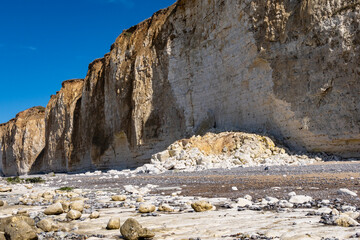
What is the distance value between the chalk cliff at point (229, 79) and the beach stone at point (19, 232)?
11.8m

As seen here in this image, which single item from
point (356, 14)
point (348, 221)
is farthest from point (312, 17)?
point (348, 221)

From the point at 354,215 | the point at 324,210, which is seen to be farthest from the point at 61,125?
the point at 354,215

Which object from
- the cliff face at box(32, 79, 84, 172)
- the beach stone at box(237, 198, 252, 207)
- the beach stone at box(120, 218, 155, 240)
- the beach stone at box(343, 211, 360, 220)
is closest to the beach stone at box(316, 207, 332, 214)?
the beach stone at box(343, 211, 360, 220)

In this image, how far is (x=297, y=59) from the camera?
14117 millimetres

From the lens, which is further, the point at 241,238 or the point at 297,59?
the point at 297,59

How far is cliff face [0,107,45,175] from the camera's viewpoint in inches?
1847

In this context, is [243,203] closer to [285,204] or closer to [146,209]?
[285,204]

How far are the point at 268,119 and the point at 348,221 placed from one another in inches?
509

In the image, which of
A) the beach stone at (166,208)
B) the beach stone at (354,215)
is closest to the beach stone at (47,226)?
the beach stone at (166,208)

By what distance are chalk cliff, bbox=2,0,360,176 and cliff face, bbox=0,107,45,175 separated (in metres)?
18.3

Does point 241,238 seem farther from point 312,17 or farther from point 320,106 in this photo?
point 312,17

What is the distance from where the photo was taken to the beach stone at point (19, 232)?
120 inches

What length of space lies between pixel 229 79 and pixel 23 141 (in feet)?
124

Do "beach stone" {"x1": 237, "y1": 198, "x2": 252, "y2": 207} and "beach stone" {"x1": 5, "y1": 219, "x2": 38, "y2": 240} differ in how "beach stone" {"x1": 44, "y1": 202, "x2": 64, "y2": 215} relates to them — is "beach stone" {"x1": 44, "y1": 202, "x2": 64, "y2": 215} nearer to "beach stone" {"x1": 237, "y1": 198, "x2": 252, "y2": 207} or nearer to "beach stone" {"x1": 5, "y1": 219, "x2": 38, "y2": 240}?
"beach stone" {"x1": 5, "y1": 219, "x2": 38, "y2": 240}
